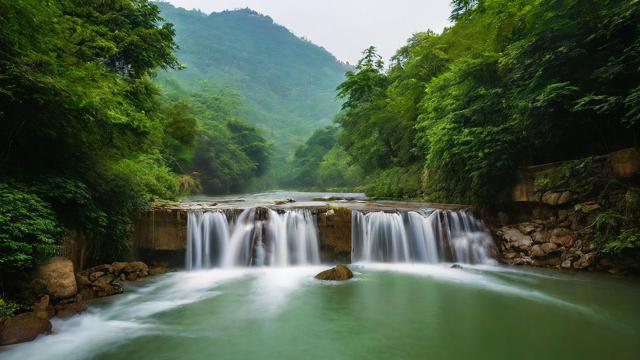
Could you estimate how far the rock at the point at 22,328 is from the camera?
5219mm

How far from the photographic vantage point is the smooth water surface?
5352 mm

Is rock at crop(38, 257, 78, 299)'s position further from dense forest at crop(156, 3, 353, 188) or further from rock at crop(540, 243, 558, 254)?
dense forest at crop(156, 3, 353, 188)

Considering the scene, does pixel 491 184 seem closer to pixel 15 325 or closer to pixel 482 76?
pixel 482 76

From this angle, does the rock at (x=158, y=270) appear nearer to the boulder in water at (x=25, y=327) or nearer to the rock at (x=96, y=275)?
the rock at (x=96, y=275)

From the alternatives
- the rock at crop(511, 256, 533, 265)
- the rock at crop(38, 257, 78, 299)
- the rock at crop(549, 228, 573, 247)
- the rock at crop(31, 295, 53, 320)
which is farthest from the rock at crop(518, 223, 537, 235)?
the rock at crop(31, 295, 53, 320)

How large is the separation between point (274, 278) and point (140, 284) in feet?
11.4

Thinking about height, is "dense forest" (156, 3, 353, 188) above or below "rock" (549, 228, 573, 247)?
above

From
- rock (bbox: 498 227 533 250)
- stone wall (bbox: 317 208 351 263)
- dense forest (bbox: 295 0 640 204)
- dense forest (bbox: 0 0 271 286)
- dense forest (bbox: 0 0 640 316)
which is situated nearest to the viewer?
dense forest (bbox: 0 0 271 286)

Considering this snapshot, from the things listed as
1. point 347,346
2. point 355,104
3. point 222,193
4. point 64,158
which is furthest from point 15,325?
point 222,193

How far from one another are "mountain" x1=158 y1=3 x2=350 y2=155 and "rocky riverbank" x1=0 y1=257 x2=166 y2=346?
298ft

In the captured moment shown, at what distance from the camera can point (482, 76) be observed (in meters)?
12.0

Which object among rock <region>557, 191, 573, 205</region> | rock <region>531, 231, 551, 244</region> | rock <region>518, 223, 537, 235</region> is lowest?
rock <region>531, 231, 551, 244</region>

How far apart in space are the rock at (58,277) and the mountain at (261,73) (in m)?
92.3

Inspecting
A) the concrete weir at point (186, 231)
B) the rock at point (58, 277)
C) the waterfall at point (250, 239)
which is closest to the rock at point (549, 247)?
the concrete weir at point (186, 231)
